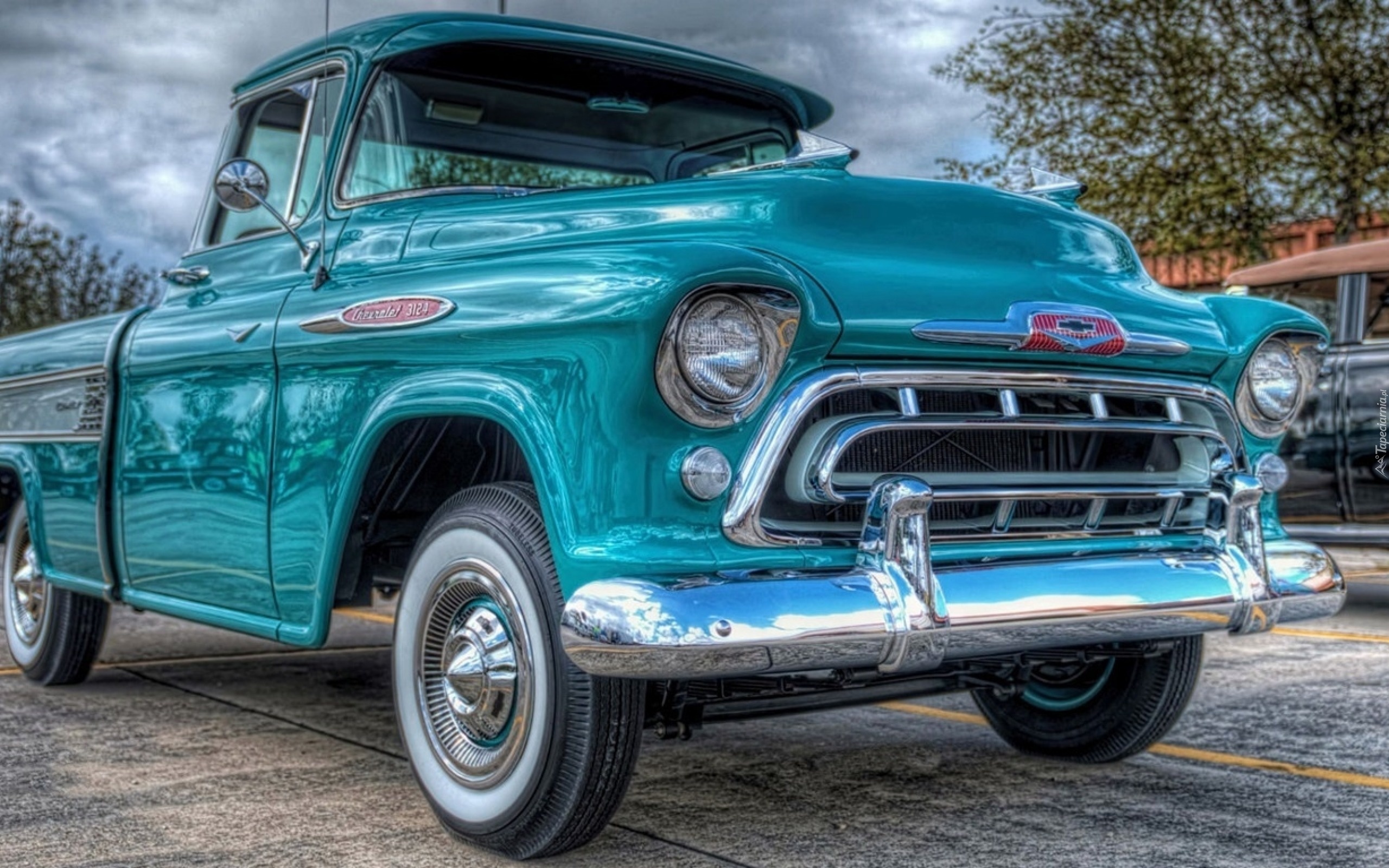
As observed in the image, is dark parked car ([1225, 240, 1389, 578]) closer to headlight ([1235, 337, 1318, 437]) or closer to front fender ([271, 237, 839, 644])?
headlight ([1235, 337, 1318, 437])

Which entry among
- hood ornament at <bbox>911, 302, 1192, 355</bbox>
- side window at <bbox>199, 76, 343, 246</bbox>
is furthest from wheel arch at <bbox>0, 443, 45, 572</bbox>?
hood ornament at <bbox>911, 302, 1192, 355</bbox>

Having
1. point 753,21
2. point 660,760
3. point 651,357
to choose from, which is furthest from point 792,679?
point 753,21

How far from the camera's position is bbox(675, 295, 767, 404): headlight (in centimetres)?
290

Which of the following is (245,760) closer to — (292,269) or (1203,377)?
(292,269)

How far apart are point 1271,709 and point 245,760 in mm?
3116

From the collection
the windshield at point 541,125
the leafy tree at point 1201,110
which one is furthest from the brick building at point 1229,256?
the windshield at point 541,125

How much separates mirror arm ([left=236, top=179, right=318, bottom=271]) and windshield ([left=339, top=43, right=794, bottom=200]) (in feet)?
0.57

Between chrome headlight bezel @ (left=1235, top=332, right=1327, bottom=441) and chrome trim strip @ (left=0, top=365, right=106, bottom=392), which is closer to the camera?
chrome headlight bezel @ (left=1235, top=332, right=1327, bottom=441)

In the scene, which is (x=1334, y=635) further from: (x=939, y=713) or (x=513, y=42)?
(x=513, y=42)

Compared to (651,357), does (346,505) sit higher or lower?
lower

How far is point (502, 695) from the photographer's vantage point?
3.18 metres

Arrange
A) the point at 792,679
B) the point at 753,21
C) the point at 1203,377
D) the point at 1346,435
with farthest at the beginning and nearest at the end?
the point at 1346,435, the point at 753,21, the point at 1203,377, the point at 792,679

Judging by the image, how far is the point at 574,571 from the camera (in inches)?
115

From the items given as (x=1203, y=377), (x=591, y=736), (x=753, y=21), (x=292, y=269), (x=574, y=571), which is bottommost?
(x=591, y=736)
